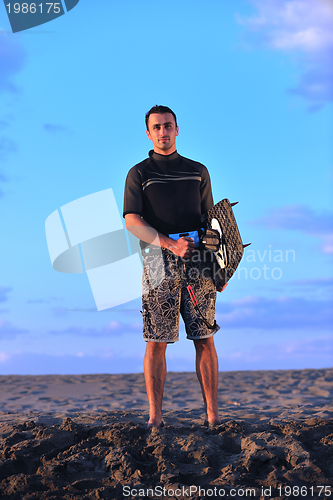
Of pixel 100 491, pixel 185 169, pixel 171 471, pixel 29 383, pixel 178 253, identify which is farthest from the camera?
pixel 29 383

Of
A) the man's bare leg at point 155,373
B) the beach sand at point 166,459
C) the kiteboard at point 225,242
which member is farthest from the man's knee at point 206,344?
the beach sand at point 166,459

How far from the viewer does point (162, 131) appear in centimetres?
339

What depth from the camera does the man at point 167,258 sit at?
127 inches

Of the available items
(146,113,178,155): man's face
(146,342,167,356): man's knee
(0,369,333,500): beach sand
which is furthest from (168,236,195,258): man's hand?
(0,369,333,500): beach sand

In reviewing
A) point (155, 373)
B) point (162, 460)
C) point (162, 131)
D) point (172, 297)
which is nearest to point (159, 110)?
point (162, 131)

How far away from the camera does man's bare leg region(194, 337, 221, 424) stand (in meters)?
3.30

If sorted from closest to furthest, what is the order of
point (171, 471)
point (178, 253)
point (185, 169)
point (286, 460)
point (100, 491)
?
point (100, 491) < point (171, 471) < point (286, 460) < point (178, 253) < point (185, 169)

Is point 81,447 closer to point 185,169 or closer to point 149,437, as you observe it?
point 149,437

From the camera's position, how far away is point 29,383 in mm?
8109

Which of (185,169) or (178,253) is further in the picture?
(185,169)

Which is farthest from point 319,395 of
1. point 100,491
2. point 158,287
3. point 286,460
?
point 100,491

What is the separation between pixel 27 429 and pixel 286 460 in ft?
6.56

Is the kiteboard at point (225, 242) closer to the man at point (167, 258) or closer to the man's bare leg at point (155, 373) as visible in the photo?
the man at point (167, 258)

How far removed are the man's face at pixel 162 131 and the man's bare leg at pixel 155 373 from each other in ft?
5.00
